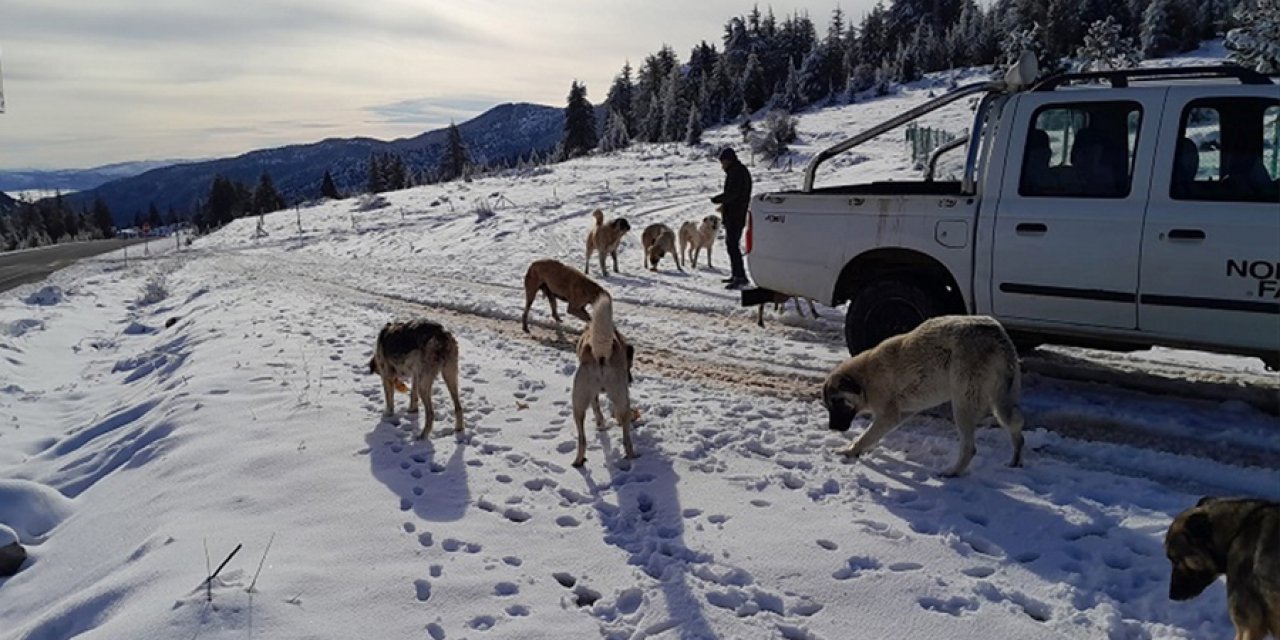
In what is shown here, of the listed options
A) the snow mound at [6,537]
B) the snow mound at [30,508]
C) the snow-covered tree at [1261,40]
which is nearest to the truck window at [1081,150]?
the snow mound at [6,537]

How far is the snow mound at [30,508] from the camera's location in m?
6.02

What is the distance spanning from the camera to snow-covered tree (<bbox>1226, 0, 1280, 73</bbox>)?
20.9 meters

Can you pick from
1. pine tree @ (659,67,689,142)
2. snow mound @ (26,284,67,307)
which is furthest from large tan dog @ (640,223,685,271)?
pine tree @ (659,67,689,142)

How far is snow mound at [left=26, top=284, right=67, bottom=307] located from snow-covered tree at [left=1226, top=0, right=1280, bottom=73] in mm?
31790

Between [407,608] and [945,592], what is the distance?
113 inches

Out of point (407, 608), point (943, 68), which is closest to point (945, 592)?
point (407, 608)

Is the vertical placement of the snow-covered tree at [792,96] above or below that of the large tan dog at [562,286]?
above

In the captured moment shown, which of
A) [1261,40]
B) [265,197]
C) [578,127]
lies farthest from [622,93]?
[1261,40]

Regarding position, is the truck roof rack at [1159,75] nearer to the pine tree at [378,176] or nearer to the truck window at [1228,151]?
the truck window at [1228,151]

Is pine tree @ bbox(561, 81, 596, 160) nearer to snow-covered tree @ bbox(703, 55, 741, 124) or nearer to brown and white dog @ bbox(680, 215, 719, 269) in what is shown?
snow-covered tree @ bbox(703, 55, 741, 124)

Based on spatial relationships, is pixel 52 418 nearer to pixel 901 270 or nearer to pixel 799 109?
pixel 901 270

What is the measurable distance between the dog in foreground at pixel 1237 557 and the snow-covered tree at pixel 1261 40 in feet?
75.6

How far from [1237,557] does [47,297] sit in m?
24.3

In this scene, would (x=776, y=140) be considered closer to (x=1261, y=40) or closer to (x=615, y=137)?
(x=1261, y=40)
